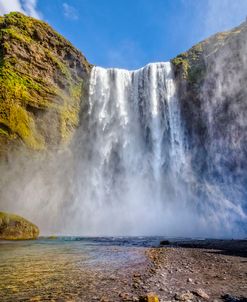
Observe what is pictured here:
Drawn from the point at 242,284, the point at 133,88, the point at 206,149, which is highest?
the point at 133,88

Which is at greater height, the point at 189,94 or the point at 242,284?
the point at 189,94

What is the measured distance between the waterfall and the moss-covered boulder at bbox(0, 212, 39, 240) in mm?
12790

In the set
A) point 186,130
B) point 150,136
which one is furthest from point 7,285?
point 186,130

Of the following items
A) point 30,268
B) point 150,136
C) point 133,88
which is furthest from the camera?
point 133,88

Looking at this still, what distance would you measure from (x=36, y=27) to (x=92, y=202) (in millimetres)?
27502

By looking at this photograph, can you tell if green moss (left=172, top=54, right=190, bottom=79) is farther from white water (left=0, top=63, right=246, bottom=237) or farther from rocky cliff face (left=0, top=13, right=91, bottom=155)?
rocky cliff face (left=0, top=13, right=91, bottom=155)


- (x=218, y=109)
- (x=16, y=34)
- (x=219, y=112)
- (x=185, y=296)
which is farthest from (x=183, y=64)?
(x=185, y=296)

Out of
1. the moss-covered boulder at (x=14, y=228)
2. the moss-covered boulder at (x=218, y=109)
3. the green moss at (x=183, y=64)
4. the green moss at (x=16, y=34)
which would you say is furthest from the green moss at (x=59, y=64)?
the moss-covered boulder at (x=14, y=228)

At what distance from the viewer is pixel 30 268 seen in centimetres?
Result: 829

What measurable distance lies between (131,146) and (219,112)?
1457 cm

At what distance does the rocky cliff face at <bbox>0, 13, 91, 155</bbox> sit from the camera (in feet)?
112

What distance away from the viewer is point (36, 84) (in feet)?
125

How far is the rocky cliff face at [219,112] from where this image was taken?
130ft

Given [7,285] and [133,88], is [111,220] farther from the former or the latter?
[7,285]
